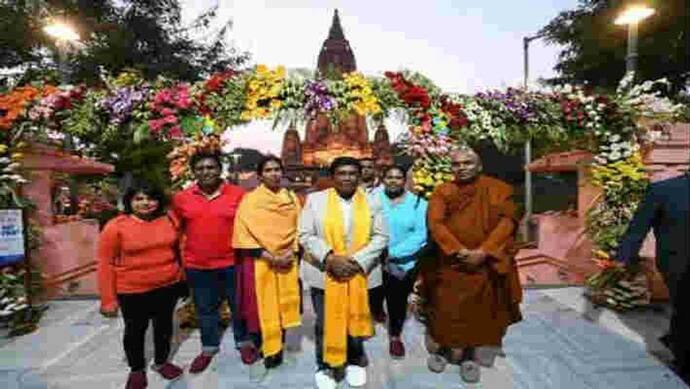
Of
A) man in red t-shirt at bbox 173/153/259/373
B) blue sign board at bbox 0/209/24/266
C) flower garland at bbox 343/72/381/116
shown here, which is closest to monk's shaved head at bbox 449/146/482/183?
man in red t-shirt at bbox 173/153/259/373

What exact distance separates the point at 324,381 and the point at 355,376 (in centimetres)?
22

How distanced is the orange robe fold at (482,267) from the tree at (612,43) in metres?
11.8

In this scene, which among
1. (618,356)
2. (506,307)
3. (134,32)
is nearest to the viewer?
(506,307)

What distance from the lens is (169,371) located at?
3.55 m

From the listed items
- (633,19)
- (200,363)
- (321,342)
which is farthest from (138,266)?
(633,19)

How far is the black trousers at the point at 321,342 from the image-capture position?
3406 mm

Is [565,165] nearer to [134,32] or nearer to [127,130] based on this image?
[127,130]

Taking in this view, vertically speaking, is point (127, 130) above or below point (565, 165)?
above

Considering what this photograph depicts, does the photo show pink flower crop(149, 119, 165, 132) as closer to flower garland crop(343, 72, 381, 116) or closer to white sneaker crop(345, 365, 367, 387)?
flower garland crop(343, 72, 381, 116)

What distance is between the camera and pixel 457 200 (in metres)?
3.36

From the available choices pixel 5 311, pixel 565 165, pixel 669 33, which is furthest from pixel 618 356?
Answer: pixel 669 33

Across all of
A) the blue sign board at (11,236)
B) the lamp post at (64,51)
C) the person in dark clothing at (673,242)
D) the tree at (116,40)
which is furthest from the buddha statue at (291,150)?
the person in dark clothing at (673,242)

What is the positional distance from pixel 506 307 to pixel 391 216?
43.0 inches

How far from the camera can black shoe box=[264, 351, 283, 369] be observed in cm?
369
